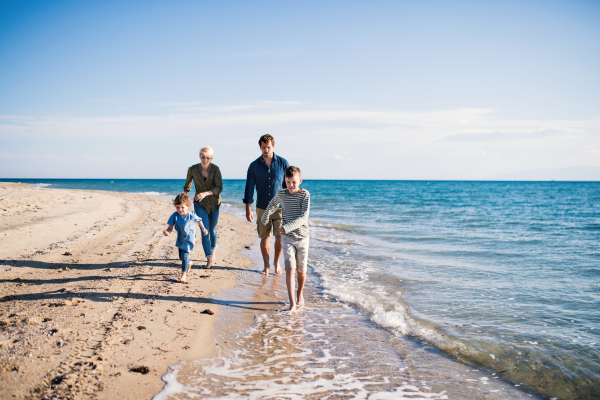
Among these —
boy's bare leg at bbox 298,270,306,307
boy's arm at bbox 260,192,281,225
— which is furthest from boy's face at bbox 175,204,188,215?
boy's bare leg at bbox 298,270,306,307

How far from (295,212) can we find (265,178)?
148cm

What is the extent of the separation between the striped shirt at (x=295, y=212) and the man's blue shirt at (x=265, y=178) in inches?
45.0

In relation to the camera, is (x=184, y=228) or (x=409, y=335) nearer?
→ (x=409, y=335)

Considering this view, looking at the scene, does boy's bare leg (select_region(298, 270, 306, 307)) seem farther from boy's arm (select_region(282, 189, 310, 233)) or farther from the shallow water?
boy's arm (select_region(282, 189, 310, 233))

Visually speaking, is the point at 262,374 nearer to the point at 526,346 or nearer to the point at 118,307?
the point at 118,307

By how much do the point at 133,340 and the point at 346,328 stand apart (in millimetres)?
2450

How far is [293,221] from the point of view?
4.47 metres

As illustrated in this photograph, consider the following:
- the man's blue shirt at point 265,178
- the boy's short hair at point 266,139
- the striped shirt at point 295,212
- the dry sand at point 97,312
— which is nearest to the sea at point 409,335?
the dry sand at point 97,312

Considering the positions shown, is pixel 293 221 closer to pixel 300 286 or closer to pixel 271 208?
pixel 271 208

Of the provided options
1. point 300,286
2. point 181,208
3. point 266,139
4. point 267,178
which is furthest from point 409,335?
point 181,208

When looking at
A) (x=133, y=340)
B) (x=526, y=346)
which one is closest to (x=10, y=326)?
(x=133, y=340)

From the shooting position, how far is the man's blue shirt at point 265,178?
5.78 meters

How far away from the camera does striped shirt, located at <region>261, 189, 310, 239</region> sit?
14.6 feet

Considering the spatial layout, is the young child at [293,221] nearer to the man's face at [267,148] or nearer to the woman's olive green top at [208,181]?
the man's face at [267,148]
